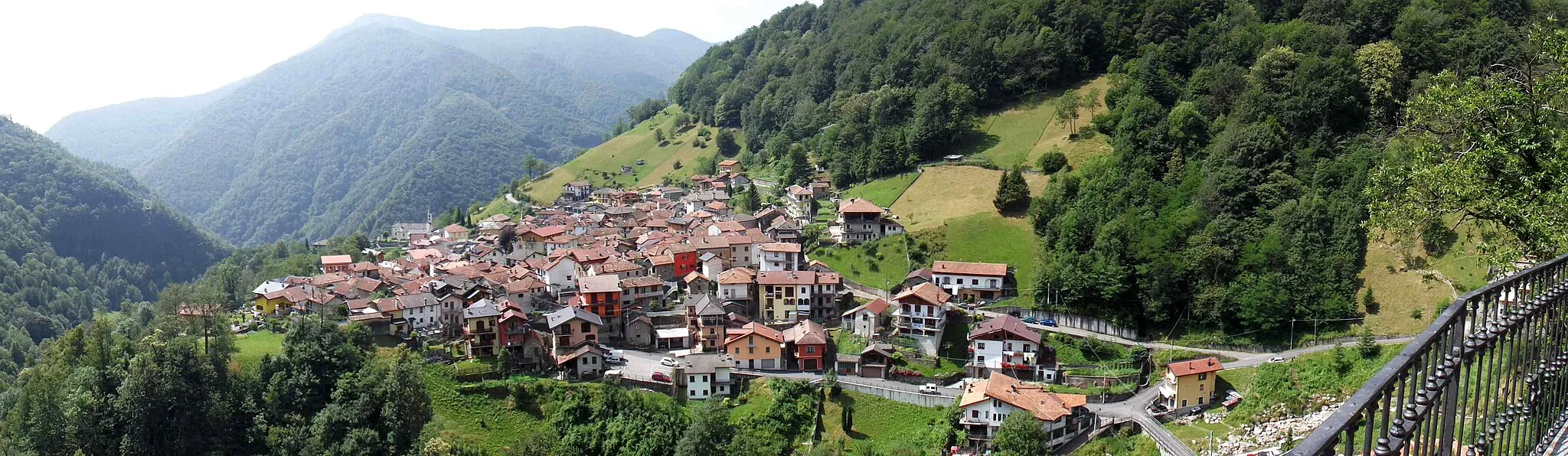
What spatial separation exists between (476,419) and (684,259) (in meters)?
13.2

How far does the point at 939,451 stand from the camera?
24781 mm

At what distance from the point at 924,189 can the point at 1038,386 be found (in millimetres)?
19578

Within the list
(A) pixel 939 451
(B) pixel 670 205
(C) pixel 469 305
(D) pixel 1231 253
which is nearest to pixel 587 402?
(C) pixel 469 305

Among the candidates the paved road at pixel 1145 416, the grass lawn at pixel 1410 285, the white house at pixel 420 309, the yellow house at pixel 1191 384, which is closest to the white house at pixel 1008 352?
the paved road at pixel 1145 416

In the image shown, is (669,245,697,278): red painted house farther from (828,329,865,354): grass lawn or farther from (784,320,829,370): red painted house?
(784,320,829,370): red painted house

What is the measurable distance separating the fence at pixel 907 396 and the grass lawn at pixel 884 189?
17.8m

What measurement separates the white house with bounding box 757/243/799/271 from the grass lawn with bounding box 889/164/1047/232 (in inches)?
259

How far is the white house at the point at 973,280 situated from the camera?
33938mm

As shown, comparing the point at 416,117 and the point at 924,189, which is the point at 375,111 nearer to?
the point at 416,117

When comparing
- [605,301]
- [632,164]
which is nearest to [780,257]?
[605,301]

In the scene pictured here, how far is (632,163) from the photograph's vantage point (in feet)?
256

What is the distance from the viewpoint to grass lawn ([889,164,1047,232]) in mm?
41219

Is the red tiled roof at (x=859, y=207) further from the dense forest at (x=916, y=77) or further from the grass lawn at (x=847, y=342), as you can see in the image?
the dense forest at (x=916, y=77)

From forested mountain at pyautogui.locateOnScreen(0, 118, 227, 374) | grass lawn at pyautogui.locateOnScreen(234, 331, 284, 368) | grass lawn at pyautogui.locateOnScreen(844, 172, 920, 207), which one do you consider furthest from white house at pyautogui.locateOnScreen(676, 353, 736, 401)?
forested mountain at pyautogui.locateOnScreen(0, 118, 227, 374)
